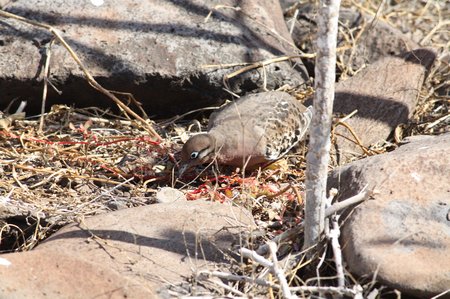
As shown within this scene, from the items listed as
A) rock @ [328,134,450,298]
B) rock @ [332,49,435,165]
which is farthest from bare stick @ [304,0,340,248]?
rock @ [332,49,435,165]

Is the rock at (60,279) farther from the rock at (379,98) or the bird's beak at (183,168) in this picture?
the rock at (379,98)

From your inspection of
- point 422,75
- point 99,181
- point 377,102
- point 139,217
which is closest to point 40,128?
point 99,181

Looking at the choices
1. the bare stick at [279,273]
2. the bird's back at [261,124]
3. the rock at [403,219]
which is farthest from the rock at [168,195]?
the bare stick at [279,273]

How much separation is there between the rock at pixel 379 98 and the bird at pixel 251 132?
0.38 m

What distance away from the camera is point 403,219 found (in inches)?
198

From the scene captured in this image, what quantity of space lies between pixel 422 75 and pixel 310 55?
1.04m

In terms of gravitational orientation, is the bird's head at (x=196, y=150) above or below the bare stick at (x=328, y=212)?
below

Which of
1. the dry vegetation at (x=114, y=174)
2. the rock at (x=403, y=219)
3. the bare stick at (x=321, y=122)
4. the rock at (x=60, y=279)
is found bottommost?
the dry vegetation at (x=114, y=174)

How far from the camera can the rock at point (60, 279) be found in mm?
4656

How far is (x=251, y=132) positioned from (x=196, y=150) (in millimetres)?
610

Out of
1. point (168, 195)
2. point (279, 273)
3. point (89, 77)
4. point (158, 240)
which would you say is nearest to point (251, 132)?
point (168, 195)

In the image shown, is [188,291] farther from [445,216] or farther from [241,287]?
[445,216]

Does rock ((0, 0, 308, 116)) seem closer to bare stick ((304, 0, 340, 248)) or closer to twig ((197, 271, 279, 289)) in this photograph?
bare stick ((304, 0, 340, 248))

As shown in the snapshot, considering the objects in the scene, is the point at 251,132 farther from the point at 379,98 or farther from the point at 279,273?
the point at 279,273
